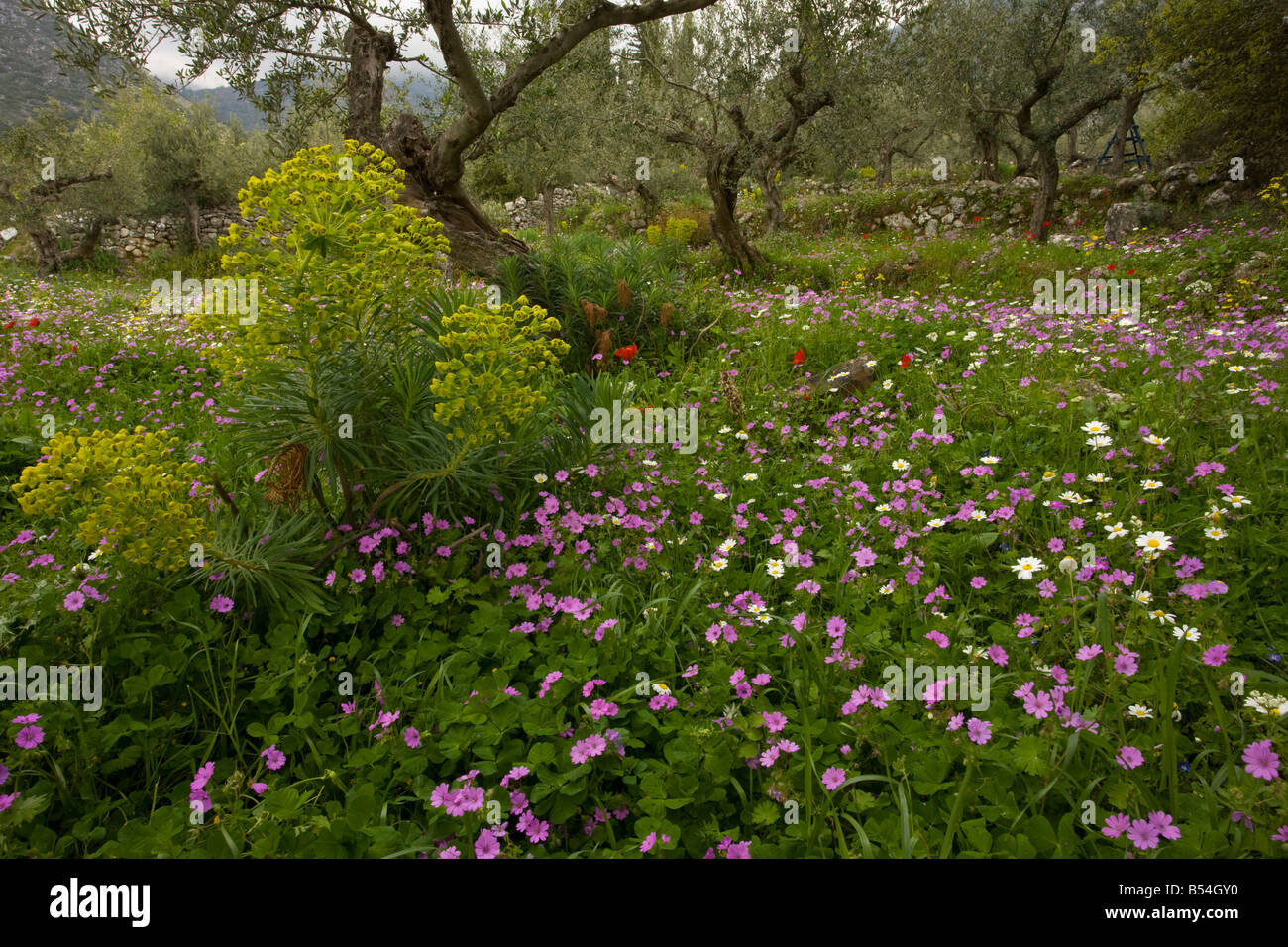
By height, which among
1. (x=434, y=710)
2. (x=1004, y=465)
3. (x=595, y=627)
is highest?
(x=1004, y=465)

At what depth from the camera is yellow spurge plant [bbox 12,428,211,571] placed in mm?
2238

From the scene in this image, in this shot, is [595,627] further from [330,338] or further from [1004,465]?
[1004,465]

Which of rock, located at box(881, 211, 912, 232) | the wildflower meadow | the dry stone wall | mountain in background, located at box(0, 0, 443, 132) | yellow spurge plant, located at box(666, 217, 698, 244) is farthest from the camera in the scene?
mountain in background, located at box(0, 0, 443, 132)

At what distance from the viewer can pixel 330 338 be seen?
2777mm

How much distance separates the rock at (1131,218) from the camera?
12242 mm

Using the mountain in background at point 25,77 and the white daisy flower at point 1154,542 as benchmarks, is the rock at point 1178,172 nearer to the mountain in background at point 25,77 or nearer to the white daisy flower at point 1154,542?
the white daisy flower at point 1154,542

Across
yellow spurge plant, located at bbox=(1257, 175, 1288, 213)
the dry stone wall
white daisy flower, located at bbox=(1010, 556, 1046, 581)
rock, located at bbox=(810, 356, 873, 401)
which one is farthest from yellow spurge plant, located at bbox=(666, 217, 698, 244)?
the dry stone wall

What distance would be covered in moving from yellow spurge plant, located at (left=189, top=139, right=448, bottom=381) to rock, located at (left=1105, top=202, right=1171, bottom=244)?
1419cm

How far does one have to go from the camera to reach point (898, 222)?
17656 mm

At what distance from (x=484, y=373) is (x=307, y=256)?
34.0 inches

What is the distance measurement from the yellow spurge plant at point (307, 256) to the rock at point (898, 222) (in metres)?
17.5

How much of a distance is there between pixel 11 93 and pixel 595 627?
9626 cm

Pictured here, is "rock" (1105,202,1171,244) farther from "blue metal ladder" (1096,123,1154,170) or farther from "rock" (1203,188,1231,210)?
"blue metal ladder" (1096,123,1154,170)
